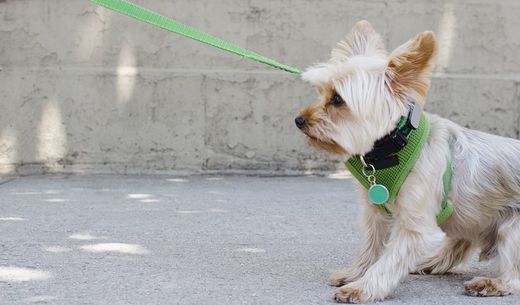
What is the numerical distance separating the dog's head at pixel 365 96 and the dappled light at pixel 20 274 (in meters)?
1.66

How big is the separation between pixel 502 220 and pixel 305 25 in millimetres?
4567

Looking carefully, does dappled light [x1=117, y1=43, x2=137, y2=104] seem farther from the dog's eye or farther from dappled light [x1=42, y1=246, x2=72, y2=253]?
the dog's eye

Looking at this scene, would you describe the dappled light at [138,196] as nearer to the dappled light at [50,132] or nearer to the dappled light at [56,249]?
the dappled light at [50,132]

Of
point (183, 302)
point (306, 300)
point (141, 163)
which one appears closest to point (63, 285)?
point (183, 302)

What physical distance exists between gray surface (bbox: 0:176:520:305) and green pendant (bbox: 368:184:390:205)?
0.52 m

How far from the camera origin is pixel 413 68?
4.13 m

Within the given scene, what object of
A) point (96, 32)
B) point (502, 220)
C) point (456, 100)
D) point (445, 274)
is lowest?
point (445, 274)

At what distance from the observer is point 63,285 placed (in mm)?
4375

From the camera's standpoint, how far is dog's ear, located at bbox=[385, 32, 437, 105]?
4.09m

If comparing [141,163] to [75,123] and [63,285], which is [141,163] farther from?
[63,285]

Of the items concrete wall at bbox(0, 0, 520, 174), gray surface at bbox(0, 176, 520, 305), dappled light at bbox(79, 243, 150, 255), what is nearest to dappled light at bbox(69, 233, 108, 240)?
gray surface at bbox(0, 176, 520, 305)

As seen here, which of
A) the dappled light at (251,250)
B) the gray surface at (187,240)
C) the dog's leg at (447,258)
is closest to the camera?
the gray surface at (187,240)

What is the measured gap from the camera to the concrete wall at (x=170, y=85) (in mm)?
8461

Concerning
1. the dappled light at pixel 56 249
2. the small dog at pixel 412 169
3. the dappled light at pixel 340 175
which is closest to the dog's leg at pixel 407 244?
the small dog at pixel 412 169
